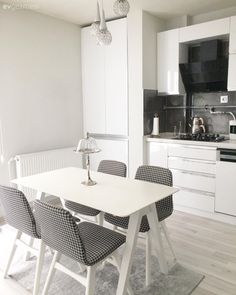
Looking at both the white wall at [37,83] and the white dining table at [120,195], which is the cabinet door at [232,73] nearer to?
the white dining table at [120,195]

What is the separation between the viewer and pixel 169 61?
3.69m

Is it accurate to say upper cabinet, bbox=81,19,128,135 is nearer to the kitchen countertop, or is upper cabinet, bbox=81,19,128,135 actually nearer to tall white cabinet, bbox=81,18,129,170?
tall white cabinet, bbox=81,18,129,170

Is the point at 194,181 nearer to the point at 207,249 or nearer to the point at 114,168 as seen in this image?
the point at 207,249

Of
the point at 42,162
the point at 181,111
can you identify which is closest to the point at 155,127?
the point at 181,111

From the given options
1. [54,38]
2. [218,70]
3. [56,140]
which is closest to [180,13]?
[218,70]

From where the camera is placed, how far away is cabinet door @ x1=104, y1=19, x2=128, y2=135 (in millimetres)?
3773

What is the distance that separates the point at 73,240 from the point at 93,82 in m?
3.03

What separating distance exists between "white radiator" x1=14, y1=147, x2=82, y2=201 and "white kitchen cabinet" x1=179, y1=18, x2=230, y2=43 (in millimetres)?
2202

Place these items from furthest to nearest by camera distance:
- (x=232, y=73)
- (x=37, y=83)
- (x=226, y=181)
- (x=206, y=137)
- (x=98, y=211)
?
(x=37, y=83)
(x=206, y=137)
(x=232, y=73)
(x=226, y=181)
(x=98, y=211)

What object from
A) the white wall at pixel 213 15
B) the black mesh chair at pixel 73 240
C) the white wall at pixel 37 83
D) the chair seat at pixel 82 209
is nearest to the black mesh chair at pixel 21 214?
the black mesh chair at pixel 73 240

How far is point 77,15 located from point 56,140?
1.75m

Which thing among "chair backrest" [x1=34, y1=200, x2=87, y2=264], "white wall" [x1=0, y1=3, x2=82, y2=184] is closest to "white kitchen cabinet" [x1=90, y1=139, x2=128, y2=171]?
"white wall" [x1=0, y1=3, x2=82, y2=184]

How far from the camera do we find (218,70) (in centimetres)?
337

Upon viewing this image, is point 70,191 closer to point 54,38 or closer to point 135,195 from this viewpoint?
point 135,195
